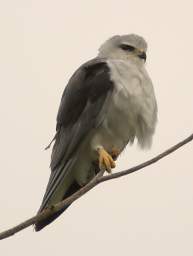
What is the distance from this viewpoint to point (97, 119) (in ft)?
17.1

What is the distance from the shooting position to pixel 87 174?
5.36 metres

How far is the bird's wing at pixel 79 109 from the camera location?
516 cm

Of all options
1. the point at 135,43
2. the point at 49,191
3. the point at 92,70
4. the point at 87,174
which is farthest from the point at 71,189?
the point at 135,43

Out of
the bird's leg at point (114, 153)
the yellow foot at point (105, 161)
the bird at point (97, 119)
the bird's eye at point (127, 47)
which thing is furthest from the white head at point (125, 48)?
the yellow foot at point (105, 161)

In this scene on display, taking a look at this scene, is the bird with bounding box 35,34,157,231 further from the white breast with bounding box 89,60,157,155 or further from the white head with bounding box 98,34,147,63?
the white head with bounding box 98,34,147,63

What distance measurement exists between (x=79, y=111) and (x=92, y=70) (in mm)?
376

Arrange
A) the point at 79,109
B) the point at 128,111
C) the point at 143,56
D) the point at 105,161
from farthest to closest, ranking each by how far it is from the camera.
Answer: the point at 143,56, the point at 79,109, the point at 128,111, the point at 105,161

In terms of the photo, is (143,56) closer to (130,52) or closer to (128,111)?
(130,52)

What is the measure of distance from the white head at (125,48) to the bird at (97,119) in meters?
0.34

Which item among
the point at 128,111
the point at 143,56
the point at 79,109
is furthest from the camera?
the point at 143,56

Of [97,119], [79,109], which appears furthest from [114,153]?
[79,109]

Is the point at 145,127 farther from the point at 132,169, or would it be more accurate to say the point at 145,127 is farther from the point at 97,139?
the point at 132,169

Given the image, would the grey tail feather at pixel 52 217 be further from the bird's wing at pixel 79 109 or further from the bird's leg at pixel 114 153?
the bird's leg at pixel 114 153

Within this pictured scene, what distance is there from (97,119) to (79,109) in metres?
0.21
